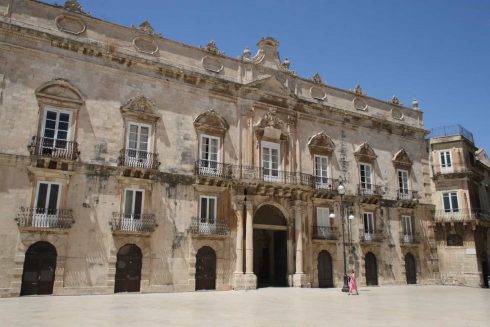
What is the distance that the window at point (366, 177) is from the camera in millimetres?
28578

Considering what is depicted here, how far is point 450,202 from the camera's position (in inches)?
1230

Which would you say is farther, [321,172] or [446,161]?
[446,161]

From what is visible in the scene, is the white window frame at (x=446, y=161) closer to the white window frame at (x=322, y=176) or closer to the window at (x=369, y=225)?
the window at (x=369, y=225)

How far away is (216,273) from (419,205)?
17.2 m

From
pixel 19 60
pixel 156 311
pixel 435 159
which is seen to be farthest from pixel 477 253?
pixel 19 60

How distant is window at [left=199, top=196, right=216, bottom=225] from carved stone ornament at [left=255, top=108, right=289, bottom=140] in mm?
5162

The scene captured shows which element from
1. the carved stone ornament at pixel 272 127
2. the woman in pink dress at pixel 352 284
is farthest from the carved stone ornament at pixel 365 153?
the woman in pink dress at pixel 352 284

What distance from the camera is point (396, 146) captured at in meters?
31.3

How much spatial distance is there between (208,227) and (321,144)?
33.1 feet

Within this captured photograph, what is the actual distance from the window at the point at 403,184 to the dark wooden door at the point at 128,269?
19.4 metres

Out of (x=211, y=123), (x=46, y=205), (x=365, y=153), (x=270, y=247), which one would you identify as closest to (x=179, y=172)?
(x=211, y=123)

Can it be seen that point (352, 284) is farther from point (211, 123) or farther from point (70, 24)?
point (70, 24)

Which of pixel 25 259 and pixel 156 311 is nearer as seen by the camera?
pixel 156 311

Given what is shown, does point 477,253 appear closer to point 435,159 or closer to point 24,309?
point 435,159
